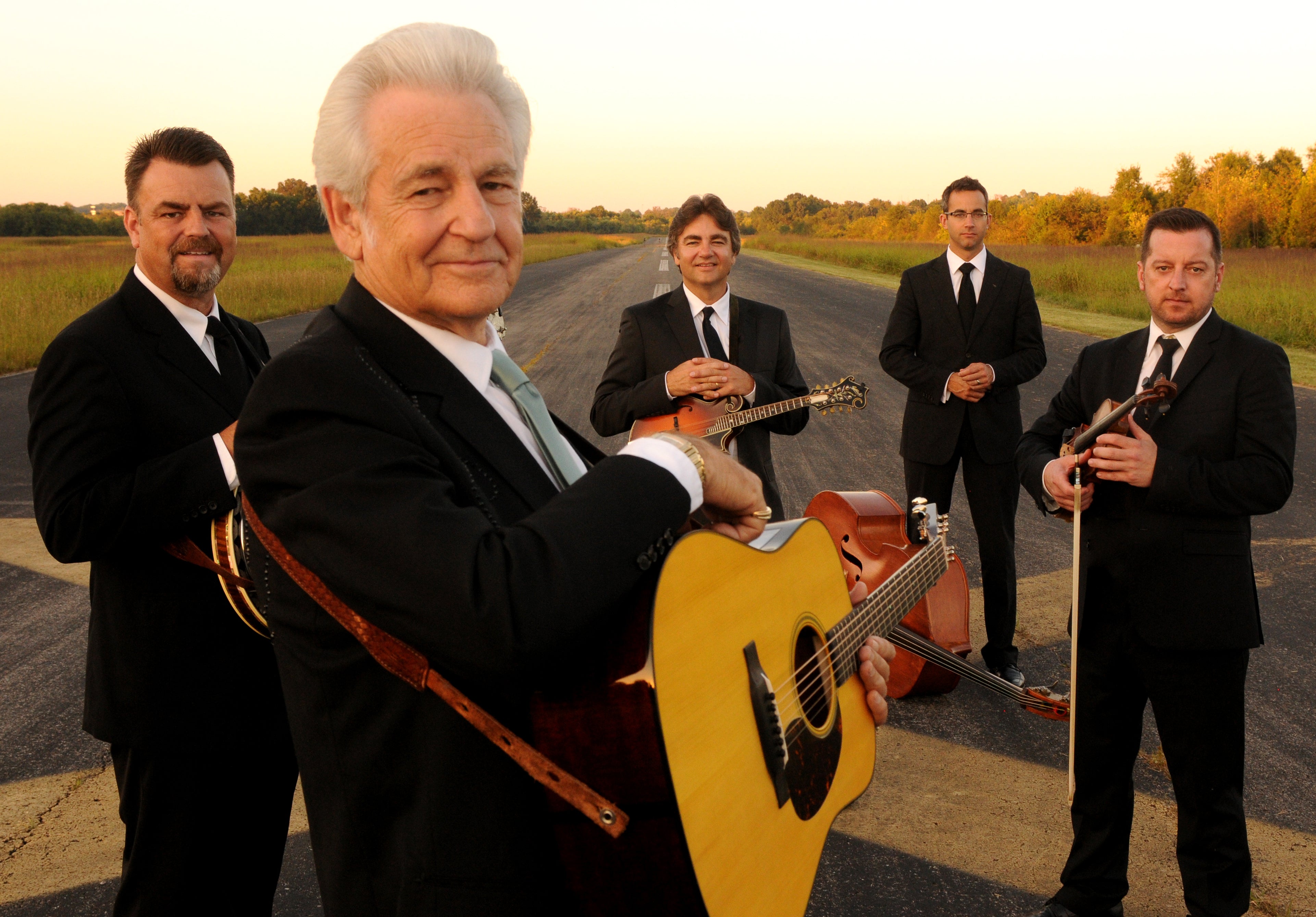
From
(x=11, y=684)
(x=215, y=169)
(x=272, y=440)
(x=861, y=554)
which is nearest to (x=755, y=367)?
(x=861, y=554)

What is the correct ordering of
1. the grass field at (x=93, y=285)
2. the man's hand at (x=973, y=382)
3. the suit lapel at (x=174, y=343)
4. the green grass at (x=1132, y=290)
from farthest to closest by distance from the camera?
the green grass at (x=1132, y=290)
the grass field at (x=93, y=285)
the man's hand at (x=973, y=382)
the suit lapel at (x=174, y=343)

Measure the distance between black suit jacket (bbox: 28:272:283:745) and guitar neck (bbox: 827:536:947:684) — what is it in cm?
148

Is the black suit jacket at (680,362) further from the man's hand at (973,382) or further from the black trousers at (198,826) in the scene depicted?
the black trousers at (198,826)

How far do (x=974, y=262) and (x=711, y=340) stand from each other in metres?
1.85

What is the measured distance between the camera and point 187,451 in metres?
2.13

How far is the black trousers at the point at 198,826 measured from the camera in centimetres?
213

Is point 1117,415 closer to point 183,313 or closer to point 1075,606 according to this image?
point 1075,606

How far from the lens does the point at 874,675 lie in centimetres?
205

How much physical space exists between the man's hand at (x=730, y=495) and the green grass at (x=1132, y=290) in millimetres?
11832

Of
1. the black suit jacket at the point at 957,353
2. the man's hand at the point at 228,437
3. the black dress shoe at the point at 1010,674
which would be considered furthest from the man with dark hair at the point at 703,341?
the man's hand at the point at 228,437

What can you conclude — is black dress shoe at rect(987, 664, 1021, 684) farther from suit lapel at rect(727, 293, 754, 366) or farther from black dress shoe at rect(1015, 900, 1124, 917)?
suit lapel at rect(727, 293, 754, 366)

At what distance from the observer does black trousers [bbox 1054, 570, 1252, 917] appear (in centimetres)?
273

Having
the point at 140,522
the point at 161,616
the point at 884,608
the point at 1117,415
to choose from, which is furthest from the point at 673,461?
the point at 1117,415

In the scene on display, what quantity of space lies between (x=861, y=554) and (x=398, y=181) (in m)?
3.33
